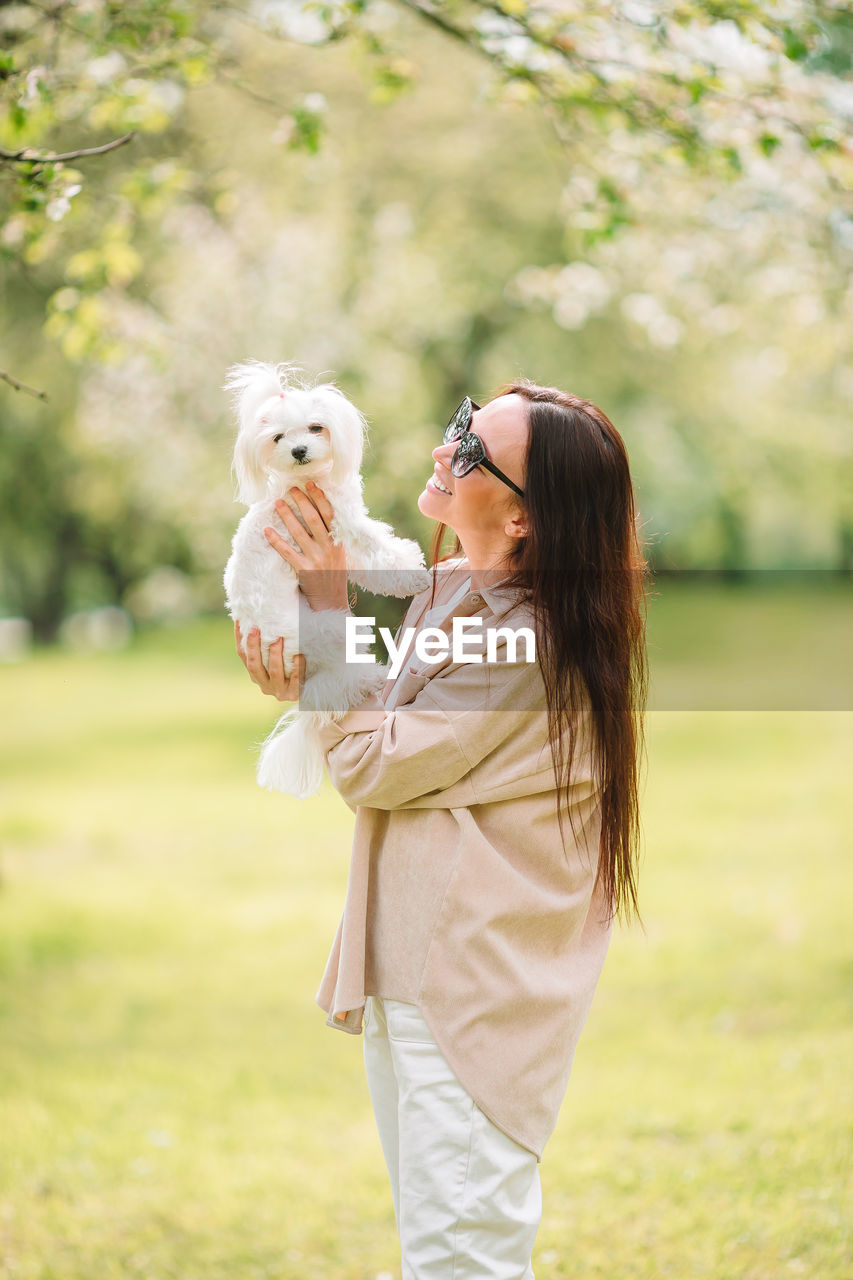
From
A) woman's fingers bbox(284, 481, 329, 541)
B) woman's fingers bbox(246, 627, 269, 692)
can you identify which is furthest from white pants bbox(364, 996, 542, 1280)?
woman's fingers bbox(284, 481, 329, 541)

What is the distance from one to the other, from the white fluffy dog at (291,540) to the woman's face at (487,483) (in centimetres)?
13

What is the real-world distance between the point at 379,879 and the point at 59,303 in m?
3.03

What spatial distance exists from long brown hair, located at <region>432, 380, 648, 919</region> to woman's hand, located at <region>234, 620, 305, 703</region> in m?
0.45

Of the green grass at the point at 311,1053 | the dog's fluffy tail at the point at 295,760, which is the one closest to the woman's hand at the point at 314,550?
the dog's fluffy tail at the point at 295,760

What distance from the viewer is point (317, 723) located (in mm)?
2246

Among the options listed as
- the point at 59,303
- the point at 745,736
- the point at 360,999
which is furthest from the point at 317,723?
the point at 745,736

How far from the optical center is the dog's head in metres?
2.31

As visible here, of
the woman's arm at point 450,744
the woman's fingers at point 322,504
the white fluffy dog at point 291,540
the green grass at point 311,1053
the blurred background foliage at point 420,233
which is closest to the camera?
the woman's arm at point 450,744

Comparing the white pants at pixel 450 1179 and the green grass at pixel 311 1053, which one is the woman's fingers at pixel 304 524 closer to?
the white pants at pixel 450 1179

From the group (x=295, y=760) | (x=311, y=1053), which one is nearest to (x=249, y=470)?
(x=295, y=760)

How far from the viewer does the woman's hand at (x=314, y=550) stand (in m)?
2.33

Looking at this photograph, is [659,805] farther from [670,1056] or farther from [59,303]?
[59,303]

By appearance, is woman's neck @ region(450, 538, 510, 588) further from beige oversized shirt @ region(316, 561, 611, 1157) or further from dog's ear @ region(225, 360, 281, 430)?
dog's ear @ region(225, 360, 281, 430)

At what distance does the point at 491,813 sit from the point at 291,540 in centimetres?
67
